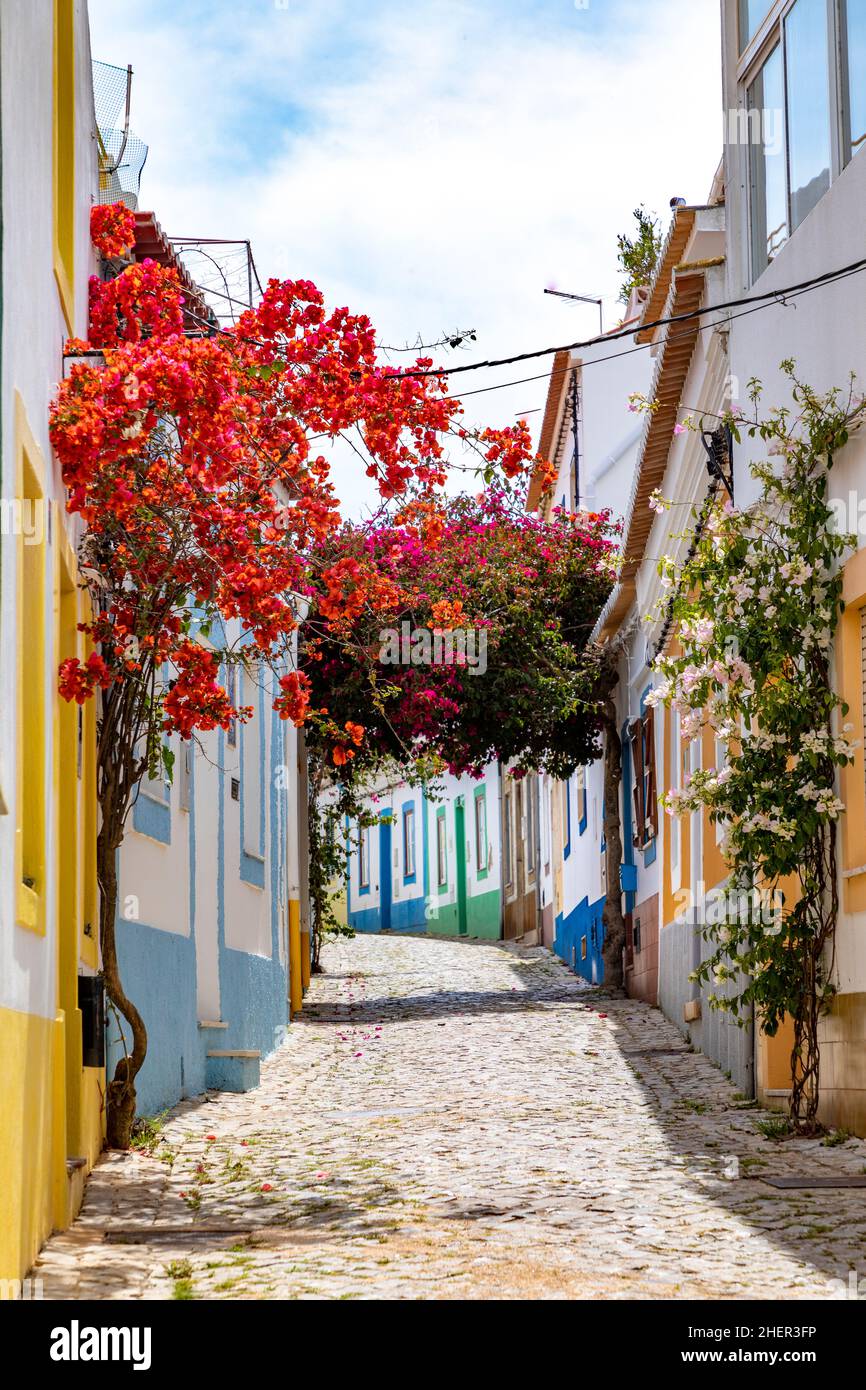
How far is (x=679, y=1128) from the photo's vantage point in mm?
9961

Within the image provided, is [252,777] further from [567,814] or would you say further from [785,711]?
[567,814]

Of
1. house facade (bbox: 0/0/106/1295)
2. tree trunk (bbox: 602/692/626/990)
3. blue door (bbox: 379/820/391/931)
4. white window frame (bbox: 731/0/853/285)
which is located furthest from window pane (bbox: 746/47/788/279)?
blue door (bbox: 379/820/391/931)

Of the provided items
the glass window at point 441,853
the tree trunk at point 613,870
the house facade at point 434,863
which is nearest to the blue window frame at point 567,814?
the tree trunk at point 613,870

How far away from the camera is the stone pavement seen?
6070mm

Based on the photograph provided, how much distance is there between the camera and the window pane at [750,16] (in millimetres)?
10758

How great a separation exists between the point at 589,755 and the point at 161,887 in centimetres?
948

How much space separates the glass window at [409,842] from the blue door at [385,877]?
117 cm

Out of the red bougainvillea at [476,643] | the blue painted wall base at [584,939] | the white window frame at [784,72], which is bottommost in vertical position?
the blue painted wall base at [584,939]

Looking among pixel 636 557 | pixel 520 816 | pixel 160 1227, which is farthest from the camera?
pixel 520 816

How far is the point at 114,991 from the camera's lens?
892cm

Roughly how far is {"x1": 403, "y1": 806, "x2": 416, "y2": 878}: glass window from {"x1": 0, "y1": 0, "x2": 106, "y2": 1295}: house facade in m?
30.4

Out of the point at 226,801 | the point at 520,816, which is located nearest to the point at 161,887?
the point at 226,801

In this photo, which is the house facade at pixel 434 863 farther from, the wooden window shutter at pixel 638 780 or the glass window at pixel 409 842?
the wooden window shutter at pixel 638 780

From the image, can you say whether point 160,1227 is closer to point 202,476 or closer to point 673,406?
point 202,476
